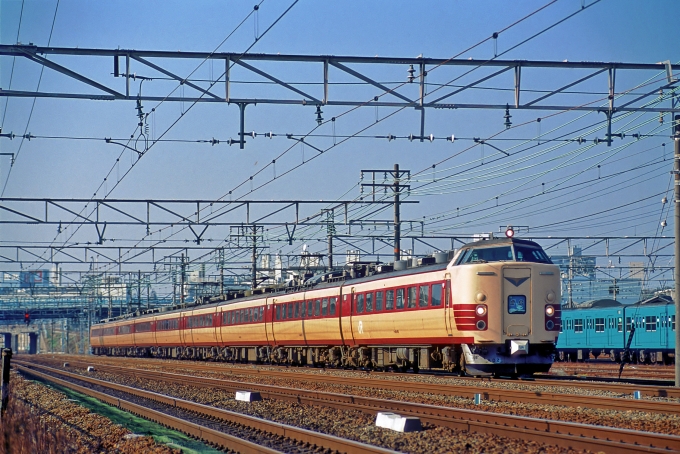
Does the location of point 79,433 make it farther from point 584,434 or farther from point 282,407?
point 584,434

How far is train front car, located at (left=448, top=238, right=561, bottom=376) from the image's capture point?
895 inches

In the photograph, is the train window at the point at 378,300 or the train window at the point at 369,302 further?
the train window at the point at 369,302

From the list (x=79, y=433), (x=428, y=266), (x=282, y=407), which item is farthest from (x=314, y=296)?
(x=79, y=433)

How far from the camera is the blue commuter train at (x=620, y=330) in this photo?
129ft

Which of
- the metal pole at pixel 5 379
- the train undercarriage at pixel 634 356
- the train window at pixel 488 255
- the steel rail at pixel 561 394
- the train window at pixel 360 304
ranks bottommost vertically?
the train undercarriage at pixel 634 356

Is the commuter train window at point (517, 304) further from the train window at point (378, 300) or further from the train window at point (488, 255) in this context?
the train window at point (378, 300)

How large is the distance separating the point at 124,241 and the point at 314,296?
17311 millimetres

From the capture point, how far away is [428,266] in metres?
25.7

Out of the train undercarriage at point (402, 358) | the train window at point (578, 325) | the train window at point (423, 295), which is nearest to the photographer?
the train undercarriage at point (402, 358)

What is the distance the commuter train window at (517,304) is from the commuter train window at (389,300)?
497 centimetres

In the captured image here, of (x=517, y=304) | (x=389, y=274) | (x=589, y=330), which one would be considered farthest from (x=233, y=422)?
(x=589, y=330)

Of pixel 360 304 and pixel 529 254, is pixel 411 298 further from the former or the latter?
pixel 360 304

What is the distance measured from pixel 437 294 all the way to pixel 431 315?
65cm

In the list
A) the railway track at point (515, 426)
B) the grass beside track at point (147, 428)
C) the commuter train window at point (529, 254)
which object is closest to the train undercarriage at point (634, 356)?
the commuter train window at point (529, 254)
